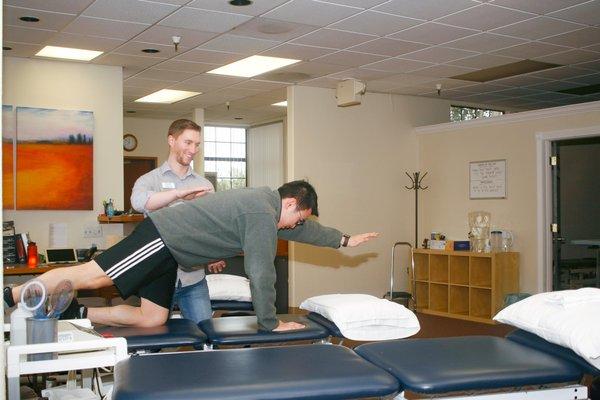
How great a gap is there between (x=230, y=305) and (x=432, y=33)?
285cm

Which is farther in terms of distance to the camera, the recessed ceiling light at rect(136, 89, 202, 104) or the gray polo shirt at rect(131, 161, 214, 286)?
the recessed ceiling light at rect(136, 89, 202, 104)

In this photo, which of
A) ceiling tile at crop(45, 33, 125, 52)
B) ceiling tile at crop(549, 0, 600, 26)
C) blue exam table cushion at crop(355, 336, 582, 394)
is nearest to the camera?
blue exam table cushion at crop(355, 336, 582, 394)

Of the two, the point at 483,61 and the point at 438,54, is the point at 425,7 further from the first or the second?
the point at 483,61

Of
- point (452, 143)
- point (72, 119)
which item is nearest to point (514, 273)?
point (452, 143)

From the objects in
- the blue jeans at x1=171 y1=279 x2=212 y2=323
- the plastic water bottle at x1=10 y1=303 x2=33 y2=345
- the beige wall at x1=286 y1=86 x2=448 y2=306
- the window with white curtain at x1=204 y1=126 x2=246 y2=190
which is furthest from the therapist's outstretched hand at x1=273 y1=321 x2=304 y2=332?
the window with white curtain at x1=204 y1=126 x2=246 y2=190

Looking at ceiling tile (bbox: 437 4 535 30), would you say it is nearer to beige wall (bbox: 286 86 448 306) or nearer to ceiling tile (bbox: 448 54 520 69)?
ceiling tile (bbox: 448 54 520 69)

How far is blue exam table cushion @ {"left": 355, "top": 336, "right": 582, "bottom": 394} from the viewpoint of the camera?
2.02 meters

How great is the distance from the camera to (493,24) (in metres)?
5.28

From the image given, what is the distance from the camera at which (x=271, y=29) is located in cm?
539

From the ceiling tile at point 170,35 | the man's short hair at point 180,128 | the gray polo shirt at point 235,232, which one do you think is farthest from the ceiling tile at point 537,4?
the gray polo shirt at point 235,232

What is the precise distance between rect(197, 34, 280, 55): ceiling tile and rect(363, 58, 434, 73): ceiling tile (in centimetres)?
125

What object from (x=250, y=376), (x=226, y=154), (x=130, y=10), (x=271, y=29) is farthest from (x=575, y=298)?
(x=226, y=154)

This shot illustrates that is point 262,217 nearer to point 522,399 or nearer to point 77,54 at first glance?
point 522,399

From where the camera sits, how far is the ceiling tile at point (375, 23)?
5051mm
